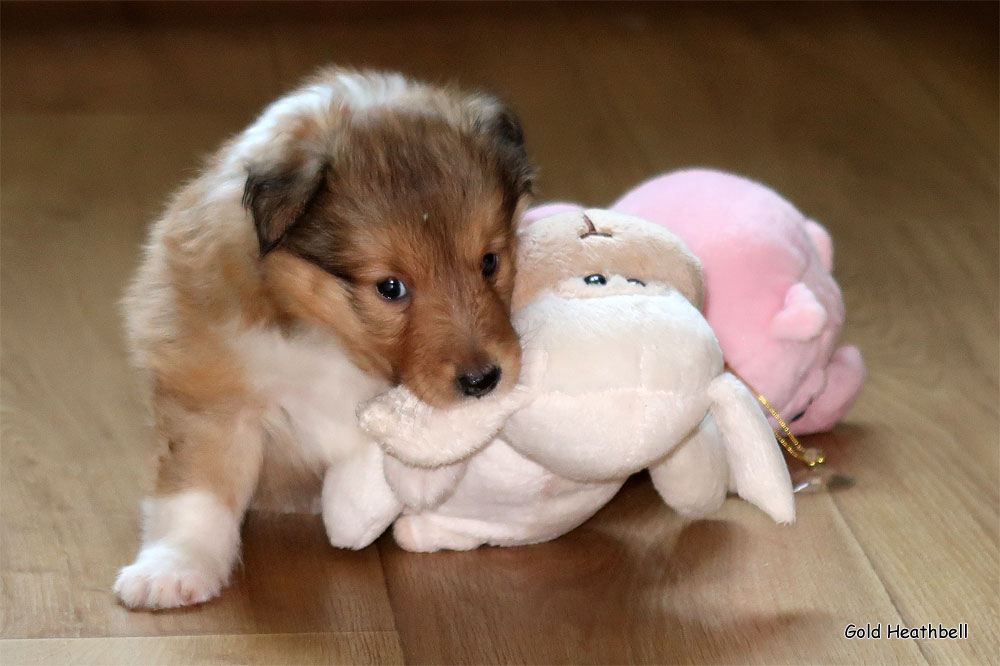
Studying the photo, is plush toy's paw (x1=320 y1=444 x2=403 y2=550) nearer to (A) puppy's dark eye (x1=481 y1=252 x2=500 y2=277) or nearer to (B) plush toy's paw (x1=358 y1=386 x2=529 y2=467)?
(B) plush toy's paw (x1=358 y1=386 x2=529 y2=467)

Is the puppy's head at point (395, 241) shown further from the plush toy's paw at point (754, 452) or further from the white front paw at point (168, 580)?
the white front paw at point (168, 580)

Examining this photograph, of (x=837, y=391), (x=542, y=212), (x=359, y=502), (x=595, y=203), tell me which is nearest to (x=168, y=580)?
(x=359, y=502)

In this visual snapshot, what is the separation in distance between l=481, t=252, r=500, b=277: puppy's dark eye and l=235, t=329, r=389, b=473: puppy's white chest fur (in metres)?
0.26

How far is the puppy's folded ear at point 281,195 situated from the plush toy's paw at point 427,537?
22.4 inches

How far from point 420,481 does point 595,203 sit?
6.60 ft

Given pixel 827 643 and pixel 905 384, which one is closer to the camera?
pixel 827 643

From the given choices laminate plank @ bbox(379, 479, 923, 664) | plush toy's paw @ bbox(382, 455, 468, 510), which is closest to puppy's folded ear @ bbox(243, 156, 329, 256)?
plush toy's paw @ bbox(382, 455, 468, 510)

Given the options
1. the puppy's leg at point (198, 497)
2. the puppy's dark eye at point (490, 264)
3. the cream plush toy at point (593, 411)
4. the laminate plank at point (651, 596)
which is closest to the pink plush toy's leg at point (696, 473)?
the cream plush toy at point (593, 411)

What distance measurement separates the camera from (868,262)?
12.3ft

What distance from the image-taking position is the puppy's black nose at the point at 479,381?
2.02 meters

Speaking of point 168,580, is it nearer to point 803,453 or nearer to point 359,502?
point 359,502

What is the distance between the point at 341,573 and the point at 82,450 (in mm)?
718

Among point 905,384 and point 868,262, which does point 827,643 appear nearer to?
point 905,384

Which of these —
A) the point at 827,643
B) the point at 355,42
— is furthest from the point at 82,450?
the point at 355,42
